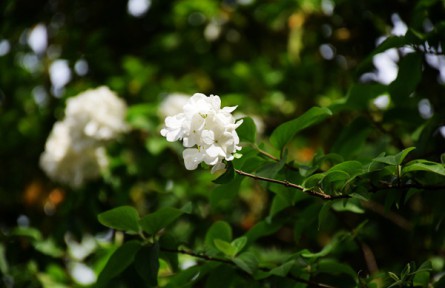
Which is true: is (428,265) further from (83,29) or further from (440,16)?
(83,29)

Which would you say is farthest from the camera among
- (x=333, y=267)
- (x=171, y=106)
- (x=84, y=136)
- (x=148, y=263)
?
(x=171, y=106)

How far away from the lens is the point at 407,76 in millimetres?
1326

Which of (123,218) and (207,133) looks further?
(123,218)

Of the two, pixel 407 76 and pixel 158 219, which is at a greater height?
pixel 407 76

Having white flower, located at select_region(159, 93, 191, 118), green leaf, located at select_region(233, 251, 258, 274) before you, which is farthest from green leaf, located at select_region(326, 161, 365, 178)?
white flower, located at select_region(159, 93, 191, 118)

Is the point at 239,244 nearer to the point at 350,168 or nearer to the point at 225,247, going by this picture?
the point at 225,247

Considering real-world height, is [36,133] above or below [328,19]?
below

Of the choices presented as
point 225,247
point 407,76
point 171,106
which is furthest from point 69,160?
point 407,76

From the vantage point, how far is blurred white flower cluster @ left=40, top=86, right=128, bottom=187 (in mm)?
2035

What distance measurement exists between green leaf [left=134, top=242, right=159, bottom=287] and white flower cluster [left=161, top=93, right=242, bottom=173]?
0.24 meters

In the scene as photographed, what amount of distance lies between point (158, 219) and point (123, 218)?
7 centimetres

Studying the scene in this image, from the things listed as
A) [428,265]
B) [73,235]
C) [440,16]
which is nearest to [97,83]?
[73,235]

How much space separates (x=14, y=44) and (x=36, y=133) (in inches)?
24.3

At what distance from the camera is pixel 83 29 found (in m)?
2.73
